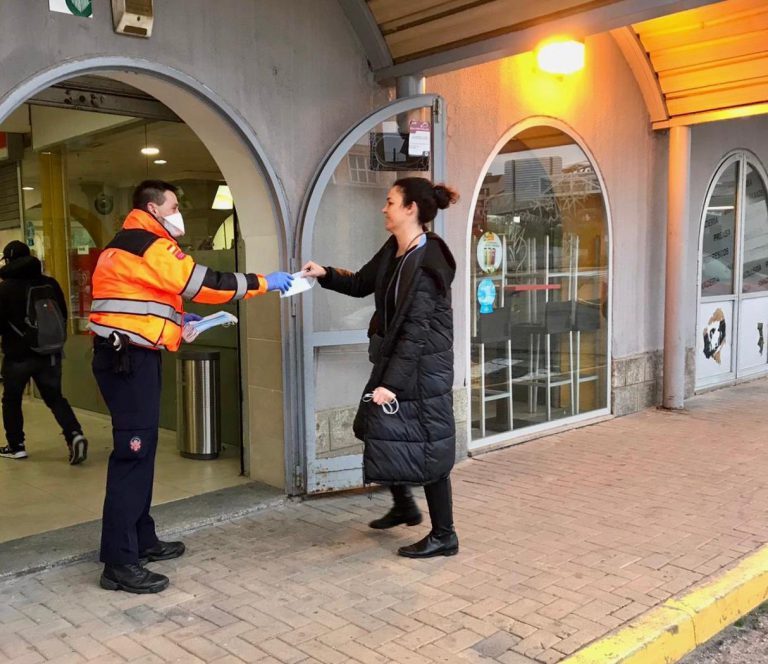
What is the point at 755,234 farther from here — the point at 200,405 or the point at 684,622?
the point at 684,622

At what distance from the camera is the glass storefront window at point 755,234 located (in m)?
9.67

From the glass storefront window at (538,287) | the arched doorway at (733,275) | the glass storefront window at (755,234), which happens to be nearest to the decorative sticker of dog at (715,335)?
Result: the arched doorway at (733,275)

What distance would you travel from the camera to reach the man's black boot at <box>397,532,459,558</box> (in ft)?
13.3

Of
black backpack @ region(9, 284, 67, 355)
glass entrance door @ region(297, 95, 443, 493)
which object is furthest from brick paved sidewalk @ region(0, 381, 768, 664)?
black backpack @ region(9, 284, 67, 355)

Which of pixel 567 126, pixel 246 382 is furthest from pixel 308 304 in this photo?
pixel 567 126

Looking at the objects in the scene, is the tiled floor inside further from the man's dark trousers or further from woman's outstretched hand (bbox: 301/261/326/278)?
woman's outstretched hand (bbox: 301/261/326/278)

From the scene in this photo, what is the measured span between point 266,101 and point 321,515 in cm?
256

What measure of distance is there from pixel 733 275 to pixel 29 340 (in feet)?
25.9

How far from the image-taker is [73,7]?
12.7 feet

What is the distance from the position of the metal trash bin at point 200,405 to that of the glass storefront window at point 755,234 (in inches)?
271

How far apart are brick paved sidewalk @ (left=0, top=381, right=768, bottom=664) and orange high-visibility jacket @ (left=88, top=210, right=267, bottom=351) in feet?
4.09

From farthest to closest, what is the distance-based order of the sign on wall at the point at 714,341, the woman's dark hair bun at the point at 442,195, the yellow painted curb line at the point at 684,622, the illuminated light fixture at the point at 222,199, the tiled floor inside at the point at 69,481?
the sign on wall at the point at 714,341
the illuminated light fixture at the point at 222,199
the tiled floor inside at the point at 69,481
the woman's dark hair bun at the point at 442,195
the yellow painted curb line at the point at 684,622

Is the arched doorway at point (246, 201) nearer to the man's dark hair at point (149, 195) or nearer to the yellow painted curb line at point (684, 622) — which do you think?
the man's dark hair at point (149, 195)

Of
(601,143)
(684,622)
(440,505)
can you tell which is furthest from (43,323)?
(601,143)
